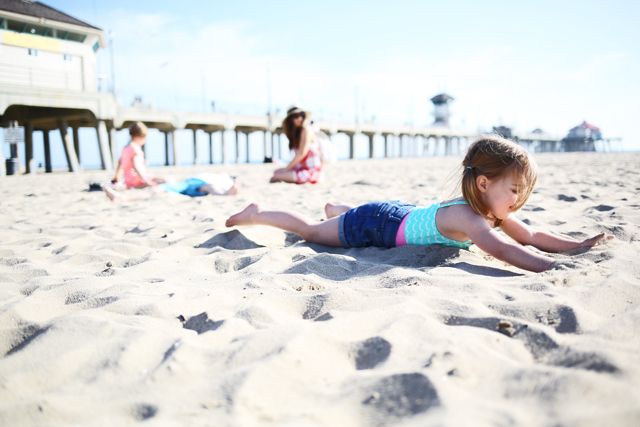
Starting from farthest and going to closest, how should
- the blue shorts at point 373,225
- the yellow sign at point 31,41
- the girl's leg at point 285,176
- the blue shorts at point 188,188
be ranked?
the yellow sign at point 31,41
the girl's leg at point 285,176
the blue shorts at point 188,188
the blue shorts at point 373,225

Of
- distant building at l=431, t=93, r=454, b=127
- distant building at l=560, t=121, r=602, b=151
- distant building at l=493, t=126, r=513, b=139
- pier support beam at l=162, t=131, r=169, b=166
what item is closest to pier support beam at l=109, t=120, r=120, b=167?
pier support beam at l=162, t=131, r=169, b=166

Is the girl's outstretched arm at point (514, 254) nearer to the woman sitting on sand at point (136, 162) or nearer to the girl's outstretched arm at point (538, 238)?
the girl's outstretched arm at point (538, 238)

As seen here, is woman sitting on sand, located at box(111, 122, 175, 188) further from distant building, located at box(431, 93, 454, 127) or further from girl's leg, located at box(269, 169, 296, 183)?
distant building, located at box(431, 93, 454, 127)

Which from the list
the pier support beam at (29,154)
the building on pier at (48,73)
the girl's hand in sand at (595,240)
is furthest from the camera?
the pier support beam at (29,154)

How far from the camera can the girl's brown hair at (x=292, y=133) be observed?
233 inches

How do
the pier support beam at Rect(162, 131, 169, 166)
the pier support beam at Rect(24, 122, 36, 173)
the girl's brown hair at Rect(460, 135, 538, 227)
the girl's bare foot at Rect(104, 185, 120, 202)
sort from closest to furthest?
the girl's brown hair at Rect(460, 135, 538, 227) → the girl's bare foot at Rect(104, 185, 120, 202) → the pier support beam at Rect(24, 122, 36, 173) → the pier support beam at Rect(162, 131, 169, 166)

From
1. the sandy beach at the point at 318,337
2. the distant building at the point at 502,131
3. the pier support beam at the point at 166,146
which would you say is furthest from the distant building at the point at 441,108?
the sandy beach at the point at 318,337

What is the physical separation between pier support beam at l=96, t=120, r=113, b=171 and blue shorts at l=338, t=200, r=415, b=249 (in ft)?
50.1

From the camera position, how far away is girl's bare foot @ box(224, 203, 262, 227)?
8.86 ft

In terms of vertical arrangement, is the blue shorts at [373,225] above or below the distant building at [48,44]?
below

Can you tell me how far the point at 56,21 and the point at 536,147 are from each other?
188ft

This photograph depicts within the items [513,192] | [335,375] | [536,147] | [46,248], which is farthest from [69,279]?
[536,147]

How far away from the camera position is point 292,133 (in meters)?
6.01

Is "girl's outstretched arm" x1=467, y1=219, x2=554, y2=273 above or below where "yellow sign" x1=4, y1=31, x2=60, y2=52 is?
below
